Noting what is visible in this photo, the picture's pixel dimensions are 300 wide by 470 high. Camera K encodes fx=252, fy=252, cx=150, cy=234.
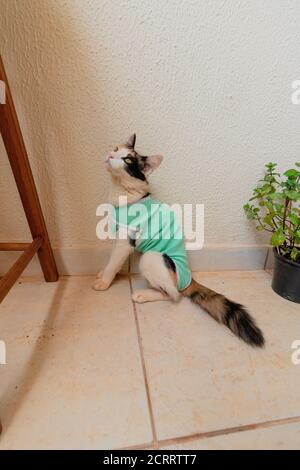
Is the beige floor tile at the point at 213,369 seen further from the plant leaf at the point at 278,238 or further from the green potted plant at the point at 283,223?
the plant leaf at the point at 278,238

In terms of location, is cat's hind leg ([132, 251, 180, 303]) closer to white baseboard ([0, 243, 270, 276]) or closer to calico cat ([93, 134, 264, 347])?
calico cat ([93, 134, 264, 347])

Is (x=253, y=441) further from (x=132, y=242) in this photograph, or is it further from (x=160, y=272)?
(x=132, y=242)

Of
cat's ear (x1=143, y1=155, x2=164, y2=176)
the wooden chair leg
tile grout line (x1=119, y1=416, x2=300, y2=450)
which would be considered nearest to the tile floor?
tile grout line (x1=119, y1=416, x2=300, y2=450)

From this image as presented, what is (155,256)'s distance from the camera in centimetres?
69

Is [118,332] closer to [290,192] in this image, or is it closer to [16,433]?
[16,433]

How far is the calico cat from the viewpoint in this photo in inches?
24.6

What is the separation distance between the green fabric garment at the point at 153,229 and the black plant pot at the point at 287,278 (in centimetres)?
29

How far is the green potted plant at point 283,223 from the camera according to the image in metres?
0.69

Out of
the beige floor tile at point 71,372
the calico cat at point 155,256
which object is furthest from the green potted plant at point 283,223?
the beige floor tile at point 71,372

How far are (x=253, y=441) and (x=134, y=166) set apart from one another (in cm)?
60

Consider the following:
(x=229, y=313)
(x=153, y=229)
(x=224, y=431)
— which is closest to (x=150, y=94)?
(x=153, y=229)

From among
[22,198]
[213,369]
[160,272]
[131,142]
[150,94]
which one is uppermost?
[150,94]

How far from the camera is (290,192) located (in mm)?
676

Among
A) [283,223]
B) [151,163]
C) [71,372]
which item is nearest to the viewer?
[71,372]
